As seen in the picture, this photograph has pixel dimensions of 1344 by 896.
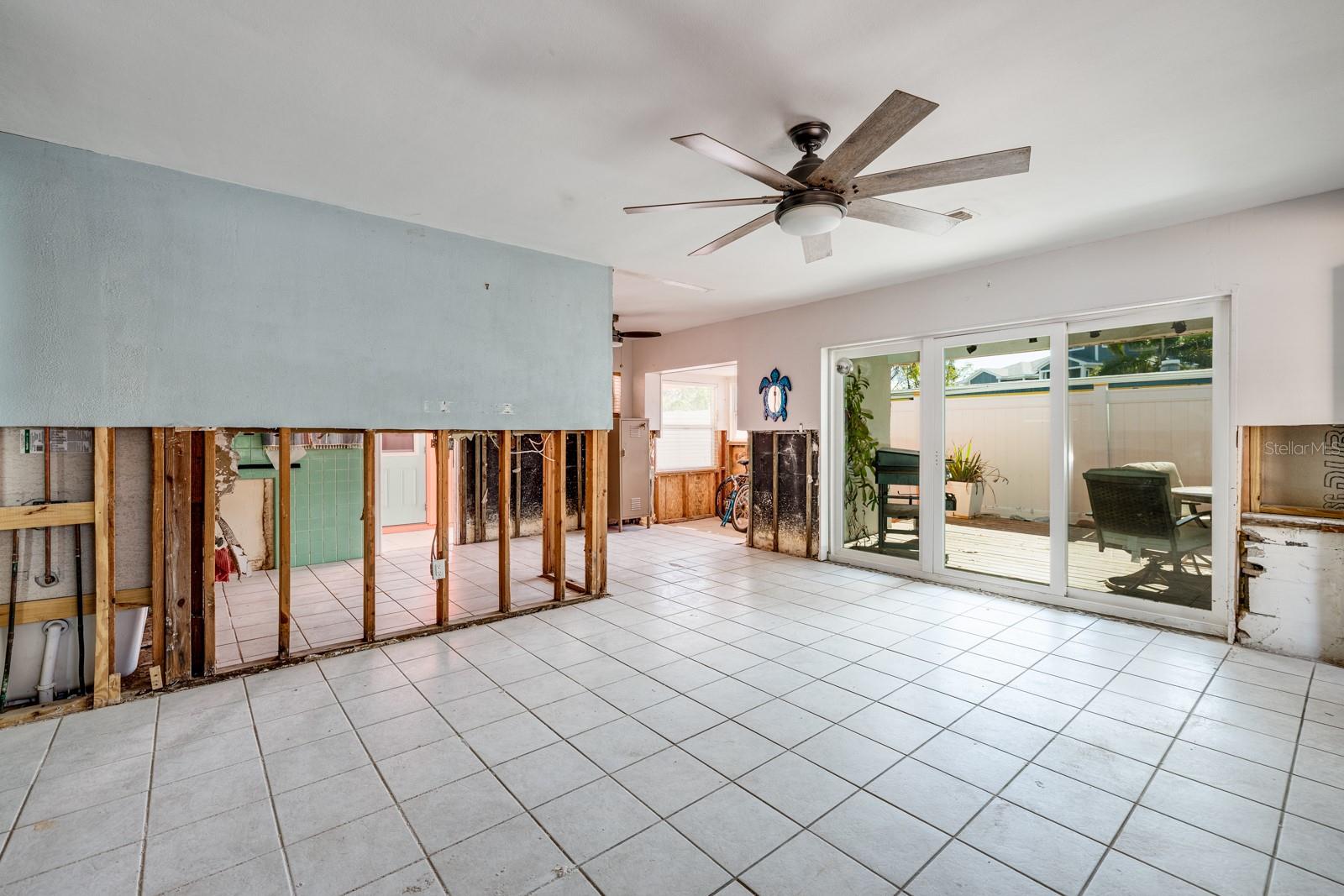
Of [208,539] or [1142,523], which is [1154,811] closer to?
[1142,523]

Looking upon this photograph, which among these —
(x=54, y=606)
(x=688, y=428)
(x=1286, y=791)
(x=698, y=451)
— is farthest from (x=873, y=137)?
(x=698, y=451)

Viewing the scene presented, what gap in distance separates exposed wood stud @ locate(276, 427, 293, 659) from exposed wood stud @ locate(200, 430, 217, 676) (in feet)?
1.01

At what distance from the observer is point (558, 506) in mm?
4727

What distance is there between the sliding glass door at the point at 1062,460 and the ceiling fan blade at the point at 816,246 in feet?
8.07

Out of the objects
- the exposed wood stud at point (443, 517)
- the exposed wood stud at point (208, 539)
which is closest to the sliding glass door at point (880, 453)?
the exposed wood stud at point (443, 517)

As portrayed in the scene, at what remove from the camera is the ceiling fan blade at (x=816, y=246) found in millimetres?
3058

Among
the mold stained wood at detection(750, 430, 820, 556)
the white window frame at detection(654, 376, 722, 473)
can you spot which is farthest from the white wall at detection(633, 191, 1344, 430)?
the white window frame at detection(654, 376, 722, 473)

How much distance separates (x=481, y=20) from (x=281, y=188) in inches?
79.9

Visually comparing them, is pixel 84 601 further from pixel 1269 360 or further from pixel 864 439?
pixel 1269 360

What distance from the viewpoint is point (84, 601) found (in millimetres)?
2957

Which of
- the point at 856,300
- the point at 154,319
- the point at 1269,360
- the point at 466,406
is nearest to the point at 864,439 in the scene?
the point at 856,300

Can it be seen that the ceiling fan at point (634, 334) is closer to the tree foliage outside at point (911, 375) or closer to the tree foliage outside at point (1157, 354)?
the tree foliage outside at point (911, 375)

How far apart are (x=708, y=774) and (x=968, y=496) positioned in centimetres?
384

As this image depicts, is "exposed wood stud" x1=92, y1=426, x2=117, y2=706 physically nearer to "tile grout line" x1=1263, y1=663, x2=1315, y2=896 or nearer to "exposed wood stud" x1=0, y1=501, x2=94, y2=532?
"exposed wood stud" x1=0, y1=501, x2=94, y2=532
